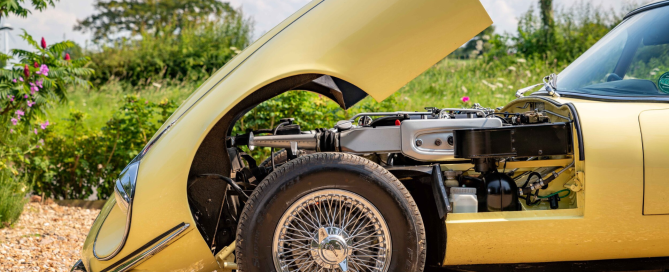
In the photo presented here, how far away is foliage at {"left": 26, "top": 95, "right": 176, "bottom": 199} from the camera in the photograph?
559 centimetres

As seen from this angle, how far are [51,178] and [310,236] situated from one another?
4.56m

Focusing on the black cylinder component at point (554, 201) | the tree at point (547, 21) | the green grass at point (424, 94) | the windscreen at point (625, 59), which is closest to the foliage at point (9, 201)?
the green grass at point (424, 94)

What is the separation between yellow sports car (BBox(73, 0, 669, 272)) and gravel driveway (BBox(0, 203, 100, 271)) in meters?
1.41

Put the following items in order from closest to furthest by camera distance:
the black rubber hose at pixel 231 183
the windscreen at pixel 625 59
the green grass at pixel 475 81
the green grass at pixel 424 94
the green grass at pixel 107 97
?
the black rubber hose at pixel 231 183 → the windscreen at pixel 625 59 → the green grass at pixel 424 94 → the green grass at pixel 475 81 → the green grass at pixel 107 97

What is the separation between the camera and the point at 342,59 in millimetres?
2480

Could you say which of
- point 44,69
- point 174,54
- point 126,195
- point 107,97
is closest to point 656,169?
point 126,195

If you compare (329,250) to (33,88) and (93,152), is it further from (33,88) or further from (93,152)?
(93,152)

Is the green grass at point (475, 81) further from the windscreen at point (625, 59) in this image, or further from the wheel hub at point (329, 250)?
the wheel hub at point (329, 250)

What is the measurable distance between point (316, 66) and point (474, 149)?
0.89 metres

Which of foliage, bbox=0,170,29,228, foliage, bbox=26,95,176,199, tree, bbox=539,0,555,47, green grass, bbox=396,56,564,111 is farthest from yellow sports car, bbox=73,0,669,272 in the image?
tree, bbox=539,0,555,47

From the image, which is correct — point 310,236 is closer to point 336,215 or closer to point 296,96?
point 336,215

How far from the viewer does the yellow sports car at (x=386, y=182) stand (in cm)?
238

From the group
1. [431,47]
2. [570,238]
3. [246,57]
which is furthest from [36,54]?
[570,238]

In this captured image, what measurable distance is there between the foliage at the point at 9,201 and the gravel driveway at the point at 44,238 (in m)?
0.10
